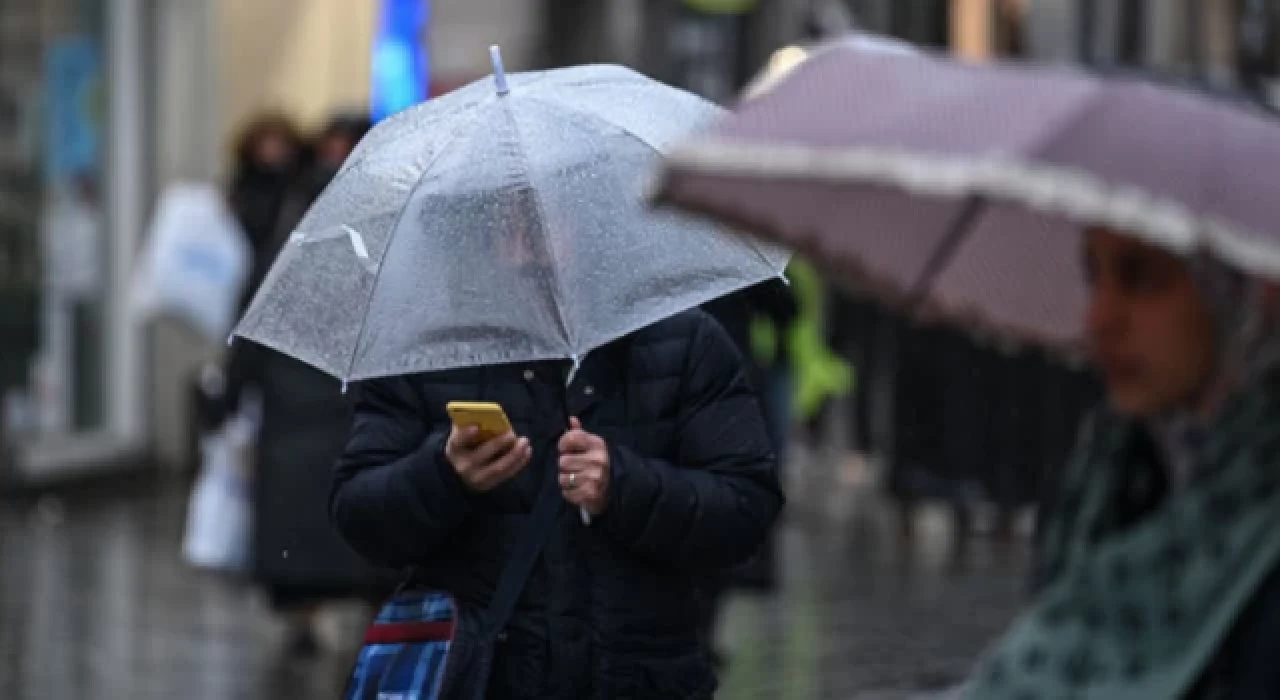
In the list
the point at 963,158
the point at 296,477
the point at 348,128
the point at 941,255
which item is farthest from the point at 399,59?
the point at 963,158

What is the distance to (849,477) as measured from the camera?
18.2 meters

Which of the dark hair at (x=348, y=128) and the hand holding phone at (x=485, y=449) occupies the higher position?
the hand holding phone at (x=485, y=449)

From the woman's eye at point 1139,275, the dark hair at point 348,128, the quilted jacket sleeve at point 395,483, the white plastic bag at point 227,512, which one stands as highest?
the woman's eye at point 1139,275

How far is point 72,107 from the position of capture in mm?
16953

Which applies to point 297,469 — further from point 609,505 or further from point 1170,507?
point 1170,507

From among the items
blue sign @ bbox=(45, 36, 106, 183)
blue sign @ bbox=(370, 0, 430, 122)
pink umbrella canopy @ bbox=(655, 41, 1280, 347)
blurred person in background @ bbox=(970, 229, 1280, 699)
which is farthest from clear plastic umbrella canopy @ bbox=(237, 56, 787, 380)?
blue sign @ bbox=(45, 36, 106, 183)

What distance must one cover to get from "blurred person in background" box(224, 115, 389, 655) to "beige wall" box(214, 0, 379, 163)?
7.07 meters

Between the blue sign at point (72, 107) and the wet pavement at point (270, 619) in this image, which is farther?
the blue sign at point (72, 107)

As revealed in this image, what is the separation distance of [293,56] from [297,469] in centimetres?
999

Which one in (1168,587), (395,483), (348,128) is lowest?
(348,128)

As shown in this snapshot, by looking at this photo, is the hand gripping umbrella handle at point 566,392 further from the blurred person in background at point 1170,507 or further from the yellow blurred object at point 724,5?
the yellow blurred object at point 724,5

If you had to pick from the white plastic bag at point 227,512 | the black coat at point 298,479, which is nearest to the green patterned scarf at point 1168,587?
the black coat at point 298,479

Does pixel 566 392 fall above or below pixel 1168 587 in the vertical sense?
below

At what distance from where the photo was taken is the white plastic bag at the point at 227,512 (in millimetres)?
10812
